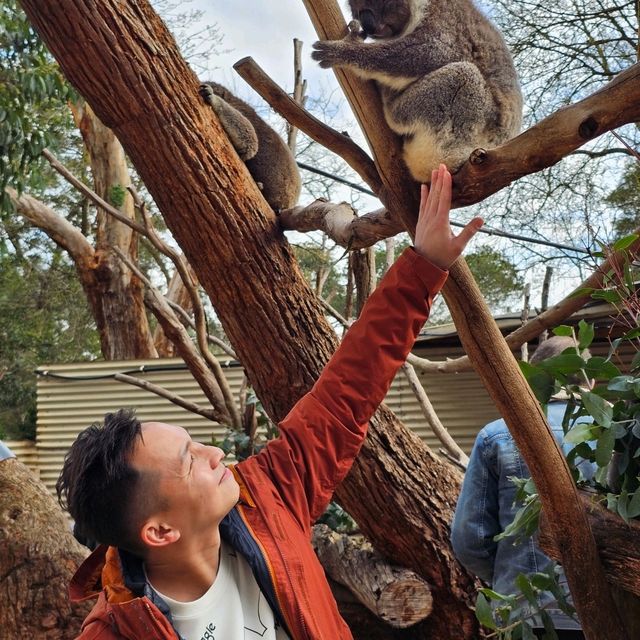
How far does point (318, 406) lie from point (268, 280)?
1.27 meters

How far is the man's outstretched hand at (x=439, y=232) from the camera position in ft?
4.38

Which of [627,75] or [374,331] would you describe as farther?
[374,331]

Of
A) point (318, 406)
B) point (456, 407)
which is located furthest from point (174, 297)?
point (318, 406)

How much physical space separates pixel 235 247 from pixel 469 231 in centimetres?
145

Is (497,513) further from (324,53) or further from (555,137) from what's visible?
(324,53)

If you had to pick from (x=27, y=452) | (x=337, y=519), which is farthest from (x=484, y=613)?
(x=27, y=452)

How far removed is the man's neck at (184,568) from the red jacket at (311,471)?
0.11 ft

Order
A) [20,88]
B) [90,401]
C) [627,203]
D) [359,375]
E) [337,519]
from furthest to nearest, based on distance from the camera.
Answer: [90,401]
[20,88]
[627,203]
[337,519]
[359,375]

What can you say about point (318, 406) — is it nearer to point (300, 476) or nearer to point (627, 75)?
point (300, 476)

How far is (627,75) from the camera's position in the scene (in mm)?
1211

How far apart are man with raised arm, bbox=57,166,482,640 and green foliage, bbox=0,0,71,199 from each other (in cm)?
412

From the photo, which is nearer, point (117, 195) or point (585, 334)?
point (585, 334)

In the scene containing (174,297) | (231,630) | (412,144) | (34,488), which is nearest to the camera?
(231,630)

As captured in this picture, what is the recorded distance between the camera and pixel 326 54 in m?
2.12
